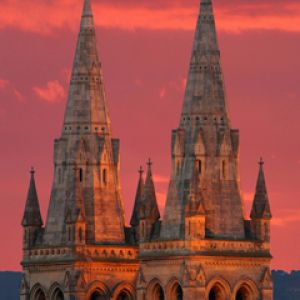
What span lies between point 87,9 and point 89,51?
2984 mm

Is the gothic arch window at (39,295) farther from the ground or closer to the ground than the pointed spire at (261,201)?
closer to the ground

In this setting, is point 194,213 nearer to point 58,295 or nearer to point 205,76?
point 205,76

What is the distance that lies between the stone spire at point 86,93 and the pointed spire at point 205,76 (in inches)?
259

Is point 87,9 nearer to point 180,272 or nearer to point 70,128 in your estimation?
point 70,128

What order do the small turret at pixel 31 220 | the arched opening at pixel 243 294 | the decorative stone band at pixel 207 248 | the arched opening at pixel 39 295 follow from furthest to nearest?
the small turret at pixel 31 220 < the arched opening at pixel 39 295 < the arched opening at pixel 243 294 < the decorative stone band at pixel 207 248

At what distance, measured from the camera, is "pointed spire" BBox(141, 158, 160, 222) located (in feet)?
518

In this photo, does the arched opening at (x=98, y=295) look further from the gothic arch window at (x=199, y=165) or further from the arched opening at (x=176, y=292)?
the gothic arch window at (x=199, y=165)

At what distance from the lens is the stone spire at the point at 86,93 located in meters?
161

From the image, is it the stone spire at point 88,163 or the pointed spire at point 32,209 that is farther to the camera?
the pointed spire at point 32,209

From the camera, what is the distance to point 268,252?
6201 inches

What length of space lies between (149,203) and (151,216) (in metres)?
0.87

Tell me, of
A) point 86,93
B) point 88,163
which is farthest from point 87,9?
point 88,163

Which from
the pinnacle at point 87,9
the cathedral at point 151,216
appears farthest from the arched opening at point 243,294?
the pinnacle at point 87,9

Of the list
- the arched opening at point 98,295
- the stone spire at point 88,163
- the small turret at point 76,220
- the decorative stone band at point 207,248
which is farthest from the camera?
the stone spire at point 88,163
